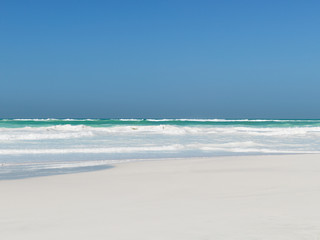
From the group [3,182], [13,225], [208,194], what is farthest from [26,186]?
[208,194]

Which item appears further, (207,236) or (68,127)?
(68,127)

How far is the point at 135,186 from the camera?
693 cm

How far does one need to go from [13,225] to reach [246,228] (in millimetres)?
2409

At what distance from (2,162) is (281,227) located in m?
8.75

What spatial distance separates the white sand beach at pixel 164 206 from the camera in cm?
409

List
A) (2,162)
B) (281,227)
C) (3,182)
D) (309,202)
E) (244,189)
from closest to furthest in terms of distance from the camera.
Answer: (281,227)
(309,202)
(244,189)
(3,182)
(2,162)

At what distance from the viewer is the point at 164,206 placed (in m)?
5.28

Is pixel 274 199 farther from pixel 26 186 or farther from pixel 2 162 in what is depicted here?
pixel 2 162

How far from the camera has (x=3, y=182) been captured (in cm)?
728

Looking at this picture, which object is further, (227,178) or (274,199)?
(227,178)

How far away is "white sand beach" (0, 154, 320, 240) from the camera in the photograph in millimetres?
4086

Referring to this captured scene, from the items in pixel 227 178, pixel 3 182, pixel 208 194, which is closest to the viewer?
pixel 208 194

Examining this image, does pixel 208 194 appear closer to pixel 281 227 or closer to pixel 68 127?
pixel 281 227

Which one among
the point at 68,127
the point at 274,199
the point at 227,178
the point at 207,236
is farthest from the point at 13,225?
the point at 68,127
